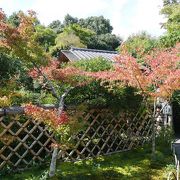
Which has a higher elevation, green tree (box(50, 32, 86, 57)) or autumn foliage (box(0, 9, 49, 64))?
green tree (box(50, 32, 86, 57))

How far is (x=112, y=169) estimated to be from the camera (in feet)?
24.0

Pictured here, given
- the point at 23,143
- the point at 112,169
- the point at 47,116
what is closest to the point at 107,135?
the point at 112,169

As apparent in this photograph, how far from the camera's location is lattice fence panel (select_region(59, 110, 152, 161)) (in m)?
8.06

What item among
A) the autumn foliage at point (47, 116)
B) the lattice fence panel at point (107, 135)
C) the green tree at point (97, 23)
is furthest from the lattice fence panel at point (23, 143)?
the green tree at point (97, 23)

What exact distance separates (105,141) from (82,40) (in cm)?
2551

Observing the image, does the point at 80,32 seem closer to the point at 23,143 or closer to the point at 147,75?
the point at 147,75

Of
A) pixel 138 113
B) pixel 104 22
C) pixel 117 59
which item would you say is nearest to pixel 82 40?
pixel 104 22

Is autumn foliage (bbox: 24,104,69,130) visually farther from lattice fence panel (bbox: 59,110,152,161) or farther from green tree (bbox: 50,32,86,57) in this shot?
green tree (bbox: 50,32,86,57)

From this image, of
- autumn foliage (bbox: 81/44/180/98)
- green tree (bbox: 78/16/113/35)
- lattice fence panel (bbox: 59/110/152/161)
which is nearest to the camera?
autumn foliage (bbox: 81/44/180/98)

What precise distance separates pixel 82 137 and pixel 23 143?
161 cm

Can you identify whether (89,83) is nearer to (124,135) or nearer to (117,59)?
(117,59)

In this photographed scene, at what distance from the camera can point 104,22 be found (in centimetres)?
4669

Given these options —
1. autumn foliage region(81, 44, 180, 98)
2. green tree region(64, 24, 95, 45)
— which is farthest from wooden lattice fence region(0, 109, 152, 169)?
green tree region(64, 24, 95, 45)

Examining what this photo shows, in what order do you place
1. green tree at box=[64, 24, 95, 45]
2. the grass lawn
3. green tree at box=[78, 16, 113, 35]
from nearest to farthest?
the grass lawn < green tree at box=[64, 24, 95, 45] < green tree at box=[78, 16, 113, 35]
